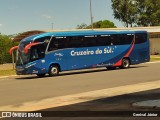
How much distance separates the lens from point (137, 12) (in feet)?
321

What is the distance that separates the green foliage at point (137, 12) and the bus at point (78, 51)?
57425mm

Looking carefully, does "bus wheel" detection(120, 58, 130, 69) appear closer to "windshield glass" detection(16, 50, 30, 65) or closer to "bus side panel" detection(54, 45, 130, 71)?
"bus side panel" detection(54, 45, 130, 71)

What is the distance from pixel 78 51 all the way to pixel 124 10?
6396 cm

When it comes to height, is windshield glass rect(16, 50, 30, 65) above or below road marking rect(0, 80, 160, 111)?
above

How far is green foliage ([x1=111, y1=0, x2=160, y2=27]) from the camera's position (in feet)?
304

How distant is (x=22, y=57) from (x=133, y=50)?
10104mm

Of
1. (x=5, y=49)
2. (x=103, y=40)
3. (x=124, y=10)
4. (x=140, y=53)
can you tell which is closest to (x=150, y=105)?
→ (x=103, y=40)

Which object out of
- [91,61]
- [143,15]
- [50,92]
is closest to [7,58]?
[91,61]

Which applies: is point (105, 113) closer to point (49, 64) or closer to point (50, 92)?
point (50, 92)

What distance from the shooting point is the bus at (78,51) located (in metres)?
28.3

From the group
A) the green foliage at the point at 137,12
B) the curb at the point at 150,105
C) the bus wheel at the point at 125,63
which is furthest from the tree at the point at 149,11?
the curb at the point at 150,105

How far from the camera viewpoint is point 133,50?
34.8 m

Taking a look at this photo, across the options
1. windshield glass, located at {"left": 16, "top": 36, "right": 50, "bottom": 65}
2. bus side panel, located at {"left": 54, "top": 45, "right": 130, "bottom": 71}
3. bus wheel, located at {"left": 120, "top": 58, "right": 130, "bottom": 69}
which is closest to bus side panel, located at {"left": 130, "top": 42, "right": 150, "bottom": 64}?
bus wheel, located at {"left": 120, "top": 58, "right": 130, "bottom": 69}

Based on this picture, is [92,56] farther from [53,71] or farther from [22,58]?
[22,58]
